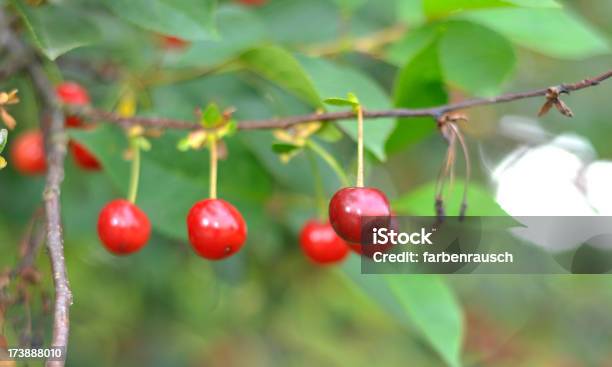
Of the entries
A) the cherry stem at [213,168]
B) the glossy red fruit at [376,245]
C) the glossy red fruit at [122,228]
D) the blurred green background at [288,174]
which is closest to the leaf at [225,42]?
the blurred green background at [288,174]

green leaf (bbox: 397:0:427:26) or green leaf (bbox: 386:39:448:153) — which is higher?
green leaf (bbox: 397:0:427:26)

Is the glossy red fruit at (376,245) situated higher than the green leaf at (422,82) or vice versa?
the green leaf at (422,82)

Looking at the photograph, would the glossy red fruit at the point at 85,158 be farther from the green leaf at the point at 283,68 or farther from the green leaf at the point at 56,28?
the green leaf at the point at 283,68

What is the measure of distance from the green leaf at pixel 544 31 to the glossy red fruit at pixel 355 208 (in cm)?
93

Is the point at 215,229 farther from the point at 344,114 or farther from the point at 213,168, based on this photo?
the point at 344,114

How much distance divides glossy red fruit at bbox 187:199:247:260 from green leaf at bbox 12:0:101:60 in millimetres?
345

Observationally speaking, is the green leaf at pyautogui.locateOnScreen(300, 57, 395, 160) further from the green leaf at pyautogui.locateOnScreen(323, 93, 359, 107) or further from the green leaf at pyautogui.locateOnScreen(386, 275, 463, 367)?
the green leaf at pyautogui.locateOnScreen(386, 275, 463, 367)

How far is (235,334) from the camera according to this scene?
11.5 feet

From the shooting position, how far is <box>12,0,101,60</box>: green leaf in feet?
4.02

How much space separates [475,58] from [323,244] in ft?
1.46

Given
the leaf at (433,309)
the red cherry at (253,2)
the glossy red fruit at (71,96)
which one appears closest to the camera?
the leaf at (433,309)

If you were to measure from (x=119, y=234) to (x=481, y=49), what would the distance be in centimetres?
73

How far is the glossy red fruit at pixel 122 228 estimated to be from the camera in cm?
119

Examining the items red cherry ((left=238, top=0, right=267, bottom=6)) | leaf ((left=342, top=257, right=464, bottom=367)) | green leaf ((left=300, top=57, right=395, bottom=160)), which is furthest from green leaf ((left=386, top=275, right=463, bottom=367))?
red cherry ((left=238, top=0, right=267, bottom=6))
